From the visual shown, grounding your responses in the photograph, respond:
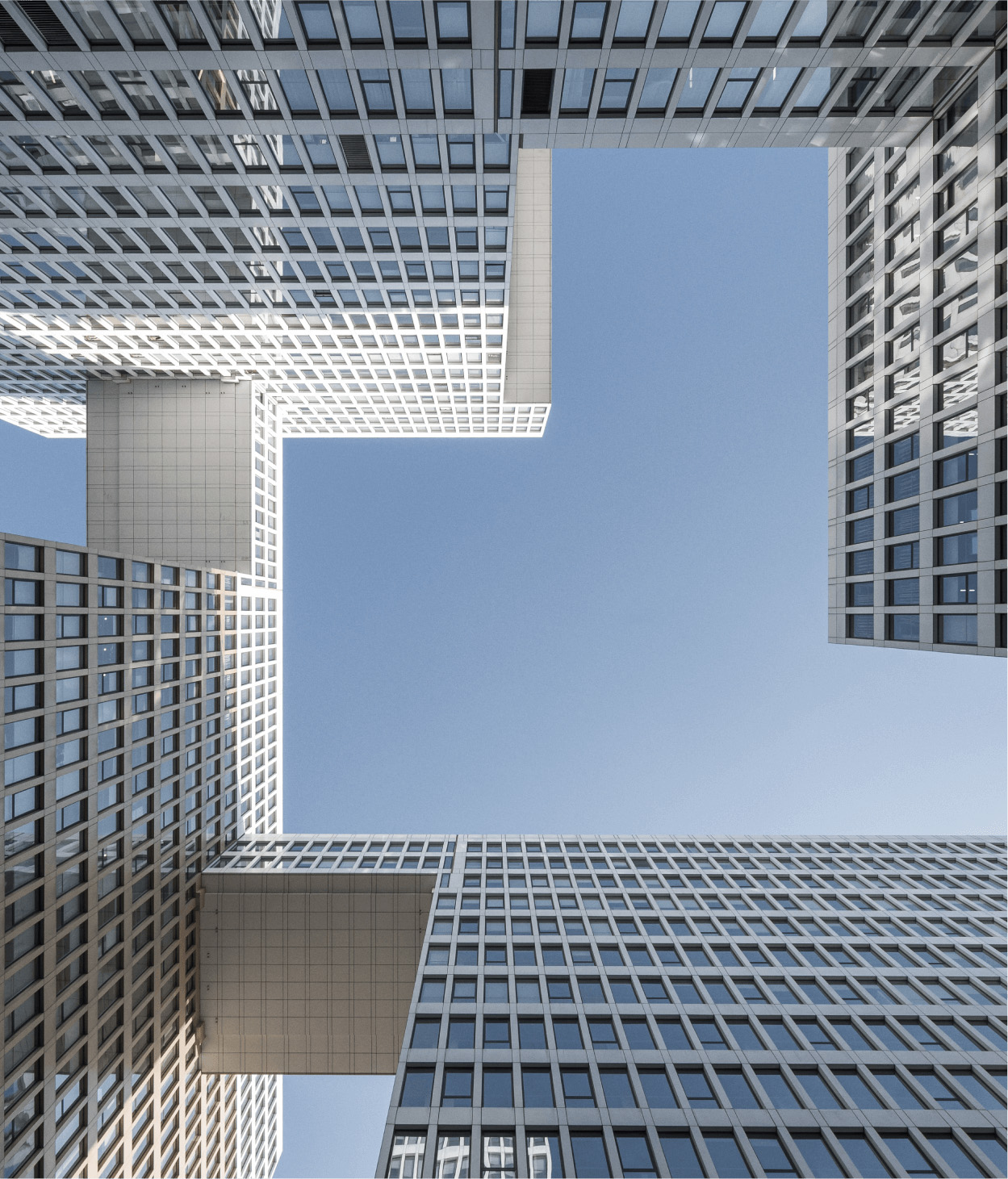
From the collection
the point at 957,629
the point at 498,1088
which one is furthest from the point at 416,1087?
the point at 957,629

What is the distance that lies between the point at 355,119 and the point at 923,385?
2777 cm

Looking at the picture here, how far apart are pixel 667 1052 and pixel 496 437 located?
58547 mm

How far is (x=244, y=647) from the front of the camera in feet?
155

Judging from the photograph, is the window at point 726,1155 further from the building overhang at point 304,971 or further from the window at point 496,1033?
the building overhang at point 304,971

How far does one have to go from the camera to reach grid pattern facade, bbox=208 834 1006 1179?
2150 centimetres

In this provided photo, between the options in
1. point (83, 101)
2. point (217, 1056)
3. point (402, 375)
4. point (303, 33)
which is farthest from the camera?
point (402, 375)

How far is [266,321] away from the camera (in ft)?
134

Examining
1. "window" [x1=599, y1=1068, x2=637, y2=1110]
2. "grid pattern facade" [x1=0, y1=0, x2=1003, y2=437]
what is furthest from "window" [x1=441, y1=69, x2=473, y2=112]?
"window" [x1=599, y1=1068, x2=637, y2=1110]

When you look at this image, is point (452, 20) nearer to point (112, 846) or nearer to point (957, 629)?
point (957, 629)

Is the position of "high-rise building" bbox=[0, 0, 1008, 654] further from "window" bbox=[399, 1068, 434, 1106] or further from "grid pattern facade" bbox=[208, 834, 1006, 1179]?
"window" bbox=[399, 1068, 434, 1106]

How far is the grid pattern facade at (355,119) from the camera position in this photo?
21.4m

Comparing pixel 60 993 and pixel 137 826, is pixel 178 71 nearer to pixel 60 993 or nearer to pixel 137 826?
pixel 137 826

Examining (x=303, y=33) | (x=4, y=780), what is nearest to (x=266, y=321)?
(x=303, y=33)

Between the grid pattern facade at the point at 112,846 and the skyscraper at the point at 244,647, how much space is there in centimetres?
22
